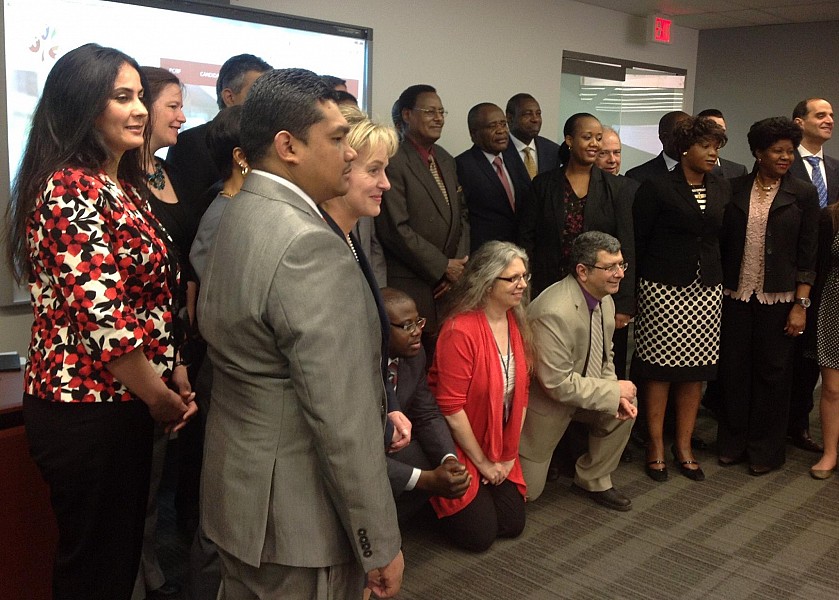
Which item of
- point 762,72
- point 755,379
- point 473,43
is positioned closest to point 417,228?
point 755,379

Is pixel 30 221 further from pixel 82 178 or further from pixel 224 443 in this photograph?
pixel 224 443

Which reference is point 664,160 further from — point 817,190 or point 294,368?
point 294,368

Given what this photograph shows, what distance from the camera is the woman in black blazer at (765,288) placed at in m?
3.61

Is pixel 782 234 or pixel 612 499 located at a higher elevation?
pixel 782 234


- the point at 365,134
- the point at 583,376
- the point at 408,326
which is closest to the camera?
the point at 365,134

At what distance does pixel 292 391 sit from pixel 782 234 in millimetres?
3027

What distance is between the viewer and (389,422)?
1984 millimetres

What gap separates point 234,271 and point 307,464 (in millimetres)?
328

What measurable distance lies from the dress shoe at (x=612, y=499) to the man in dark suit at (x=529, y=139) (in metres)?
1.77

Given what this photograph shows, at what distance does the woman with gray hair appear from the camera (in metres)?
2.98

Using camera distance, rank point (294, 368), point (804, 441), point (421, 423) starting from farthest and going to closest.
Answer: point (804, 441), point (421, 423), point (294, 368)

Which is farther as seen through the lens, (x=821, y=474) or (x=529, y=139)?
(x=529, y=139)

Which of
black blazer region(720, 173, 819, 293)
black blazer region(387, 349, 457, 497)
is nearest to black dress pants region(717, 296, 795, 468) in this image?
black blazer region(720, 173, 819, 293)

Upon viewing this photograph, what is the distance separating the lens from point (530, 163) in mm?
4375
